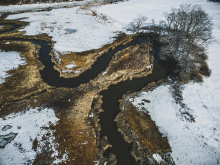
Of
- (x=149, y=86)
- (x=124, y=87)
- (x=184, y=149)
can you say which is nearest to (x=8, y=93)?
(x=124, y=87)

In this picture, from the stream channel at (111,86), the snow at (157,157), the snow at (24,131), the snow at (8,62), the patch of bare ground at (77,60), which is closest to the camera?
the snow at (24,131)

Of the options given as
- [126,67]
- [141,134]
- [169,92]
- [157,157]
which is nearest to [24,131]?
[141,134]

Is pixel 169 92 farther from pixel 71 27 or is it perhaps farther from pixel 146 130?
pixel 71 27

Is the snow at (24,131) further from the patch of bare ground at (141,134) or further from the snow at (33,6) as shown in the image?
the snow at (33,6)

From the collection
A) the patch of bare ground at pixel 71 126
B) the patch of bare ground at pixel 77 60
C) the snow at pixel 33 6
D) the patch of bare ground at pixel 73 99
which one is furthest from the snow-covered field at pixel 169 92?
the snow at pixel 33 6

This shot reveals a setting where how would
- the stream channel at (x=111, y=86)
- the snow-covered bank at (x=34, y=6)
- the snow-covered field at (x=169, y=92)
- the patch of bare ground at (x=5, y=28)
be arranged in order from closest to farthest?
1. the snow-covered field at (x=169, y=92)
2. the stream channel at (x=111, y=86)
3. the patch of bare ground at (x=5, y=28)
4. the snow-covered bank at (x=34, y=6)
